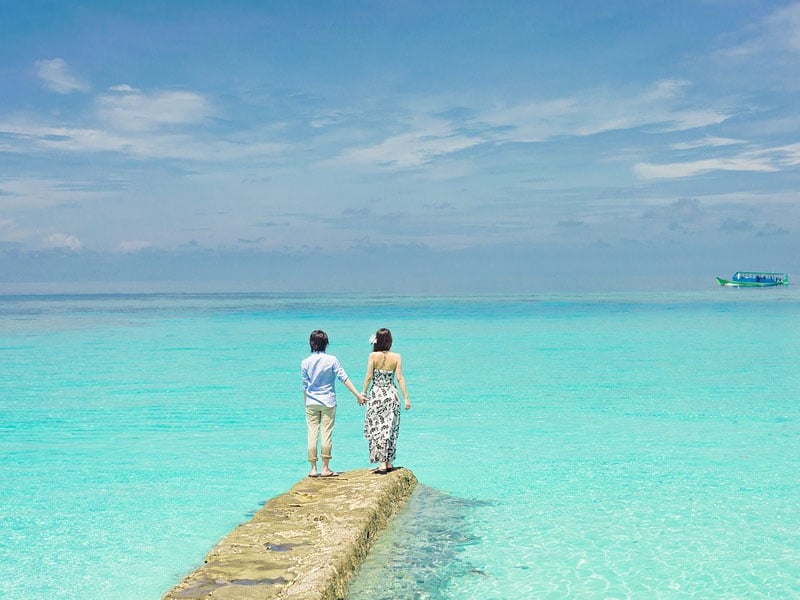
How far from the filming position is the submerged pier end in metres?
5.79

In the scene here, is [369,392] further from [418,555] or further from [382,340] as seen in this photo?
[418,555]

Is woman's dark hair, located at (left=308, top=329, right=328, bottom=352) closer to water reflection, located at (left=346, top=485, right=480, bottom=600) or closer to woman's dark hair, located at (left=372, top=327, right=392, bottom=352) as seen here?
woman's dark hair, located at (left=372, top=327, right=392, bottom=352)

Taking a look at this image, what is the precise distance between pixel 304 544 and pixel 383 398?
2.33 meters

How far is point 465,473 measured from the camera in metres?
11.2

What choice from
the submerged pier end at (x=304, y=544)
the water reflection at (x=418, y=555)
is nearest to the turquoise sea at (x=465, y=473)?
the water reflection at (x=418, y=555)

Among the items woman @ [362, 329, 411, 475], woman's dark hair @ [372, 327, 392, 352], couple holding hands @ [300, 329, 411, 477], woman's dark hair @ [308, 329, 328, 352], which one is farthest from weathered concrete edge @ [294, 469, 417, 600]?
woman's dark hair @ [308, 329, 328, 352]

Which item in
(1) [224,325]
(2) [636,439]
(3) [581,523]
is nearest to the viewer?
(3) [581,523]

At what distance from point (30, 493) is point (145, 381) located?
12.9m

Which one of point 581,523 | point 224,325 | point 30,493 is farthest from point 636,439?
point 224,325

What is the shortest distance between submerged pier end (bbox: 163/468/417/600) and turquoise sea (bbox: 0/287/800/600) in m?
0.33

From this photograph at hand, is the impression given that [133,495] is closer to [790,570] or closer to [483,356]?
[790,570]

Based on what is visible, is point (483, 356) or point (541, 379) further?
point (483, 356)

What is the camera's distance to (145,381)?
910 inches

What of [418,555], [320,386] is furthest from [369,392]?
[418,555]
